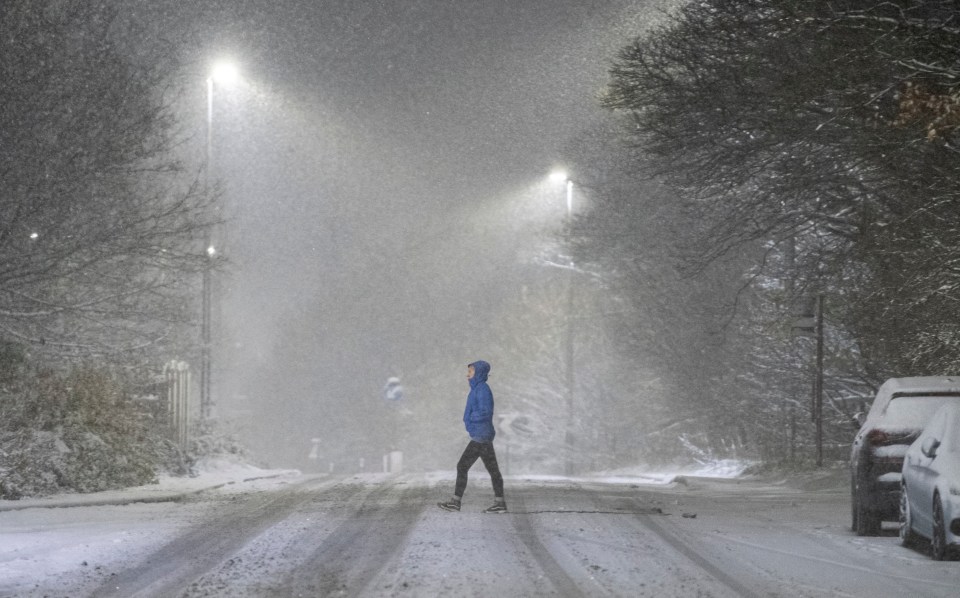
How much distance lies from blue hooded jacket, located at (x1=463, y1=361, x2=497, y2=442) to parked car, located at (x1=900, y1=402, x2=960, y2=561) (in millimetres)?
4756

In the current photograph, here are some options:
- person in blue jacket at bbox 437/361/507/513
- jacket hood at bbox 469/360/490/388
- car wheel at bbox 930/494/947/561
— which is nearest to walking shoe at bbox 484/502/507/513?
person in blue jacket at bbox 437/361/507/513

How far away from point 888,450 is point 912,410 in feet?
1.84

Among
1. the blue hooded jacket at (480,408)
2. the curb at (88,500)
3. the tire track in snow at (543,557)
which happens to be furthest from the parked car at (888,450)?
the curb at (88,500)

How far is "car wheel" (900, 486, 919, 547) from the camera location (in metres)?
13.0

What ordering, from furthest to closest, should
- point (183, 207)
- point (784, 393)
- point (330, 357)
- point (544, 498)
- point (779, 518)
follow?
point (330, 357) < point (784, 393) < point (183, 207) < point (544, 498) < point (779, 518)

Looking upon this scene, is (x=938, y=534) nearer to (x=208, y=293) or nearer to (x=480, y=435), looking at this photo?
(x=480, y=435)

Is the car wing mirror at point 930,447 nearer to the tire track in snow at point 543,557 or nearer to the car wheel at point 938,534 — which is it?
the car wheel at point 938,534

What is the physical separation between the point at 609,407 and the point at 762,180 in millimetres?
33395

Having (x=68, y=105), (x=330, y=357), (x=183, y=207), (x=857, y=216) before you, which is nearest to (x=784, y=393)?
(x=857, y=216)

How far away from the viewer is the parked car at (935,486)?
11484 millimetres

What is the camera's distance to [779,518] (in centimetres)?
1602

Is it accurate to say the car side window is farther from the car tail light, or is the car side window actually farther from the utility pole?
the utility pole

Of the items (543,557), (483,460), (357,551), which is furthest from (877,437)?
(357,551)

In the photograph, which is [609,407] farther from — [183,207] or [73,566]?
[73,566]
